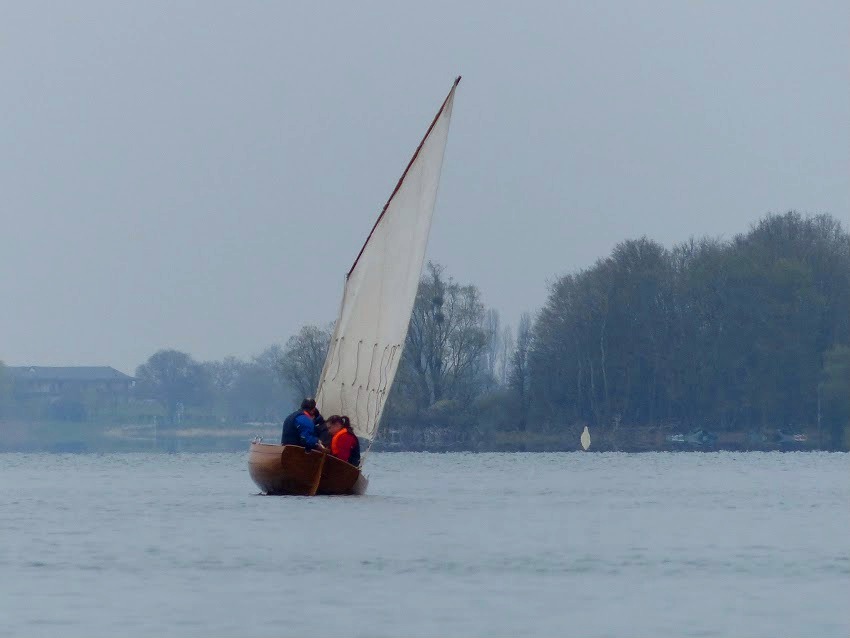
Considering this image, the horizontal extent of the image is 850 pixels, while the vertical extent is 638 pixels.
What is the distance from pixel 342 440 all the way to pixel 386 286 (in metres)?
2.90

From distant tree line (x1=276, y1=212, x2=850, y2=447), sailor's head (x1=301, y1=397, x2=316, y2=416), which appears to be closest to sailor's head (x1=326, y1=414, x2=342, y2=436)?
sailor's head (x1=301, y1=397, x2=316, y2=416)

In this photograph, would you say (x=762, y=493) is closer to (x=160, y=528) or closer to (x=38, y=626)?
(x=160, y=528)

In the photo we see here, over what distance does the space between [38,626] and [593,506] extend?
1767cm

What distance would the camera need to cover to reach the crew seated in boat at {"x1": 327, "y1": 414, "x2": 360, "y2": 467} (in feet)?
107

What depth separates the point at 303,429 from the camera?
31.7 m

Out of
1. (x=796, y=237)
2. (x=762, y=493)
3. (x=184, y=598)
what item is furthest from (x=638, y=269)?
(x=184, y=598)

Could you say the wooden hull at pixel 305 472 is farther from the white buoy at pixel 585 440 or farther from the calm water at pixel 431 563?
the white buoy at pixel 585 440

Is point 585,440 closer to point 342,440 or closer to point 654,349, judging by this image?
point 654,349

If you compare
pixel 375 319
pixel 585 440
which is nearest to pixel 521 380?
pixel 585 440

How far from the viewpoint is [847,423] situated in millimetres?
81438

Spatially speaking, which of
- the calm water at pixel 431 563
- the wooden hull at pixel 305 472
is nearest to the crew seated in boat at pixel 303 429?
the wooden hull at pixel 305 472

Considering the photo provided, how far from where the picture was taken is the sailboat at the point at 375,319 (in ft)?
107

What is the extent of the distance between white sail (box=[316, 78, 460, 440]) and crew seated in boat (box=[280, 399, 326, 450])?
4.94 feet

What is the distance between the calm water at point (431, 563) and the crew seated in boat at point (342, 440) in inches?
32.9
